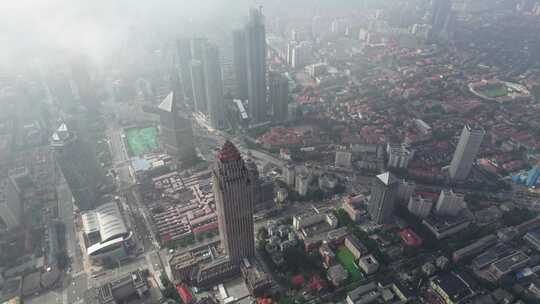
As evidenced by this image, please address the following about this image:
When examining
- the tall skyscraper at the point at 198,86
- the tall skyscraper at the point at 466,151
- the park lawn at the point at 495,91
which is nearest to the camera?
the tall skyscraper at the point at 466,151

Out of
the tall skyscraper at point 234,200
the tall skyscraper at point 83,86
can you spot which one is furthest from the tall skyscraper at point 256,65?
the tall skyscraper at point 234,200

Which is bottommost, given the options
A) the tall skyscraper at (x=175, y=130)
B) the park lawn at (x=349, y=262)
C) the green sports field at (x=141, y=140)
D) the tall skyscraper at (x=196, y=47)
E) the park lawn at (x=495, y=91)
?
the park lawn at (x=349, y=262)

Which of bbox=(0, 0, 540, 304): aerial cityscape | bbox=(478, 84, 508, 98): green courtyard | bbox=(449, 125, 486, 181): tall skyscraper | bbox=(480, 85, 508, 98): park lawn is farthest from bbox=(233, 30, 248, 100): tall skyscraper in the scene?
bbox=(480, 85, 508, 98): park lawn

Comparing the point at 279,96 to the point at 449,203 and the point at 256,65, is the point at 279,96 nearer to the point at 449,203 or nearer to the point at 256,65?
the point at 256,65

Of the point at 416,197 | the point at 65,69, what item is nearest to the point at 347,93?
the point at 416,197

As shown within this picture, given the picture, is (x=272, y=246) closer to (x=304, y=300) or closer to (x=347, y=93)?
(x=304, y=300)

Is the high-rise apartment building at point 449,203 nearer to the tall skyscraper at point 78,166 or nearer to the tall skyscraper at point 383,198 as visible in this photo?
the tall skyscraper at point 383,198
